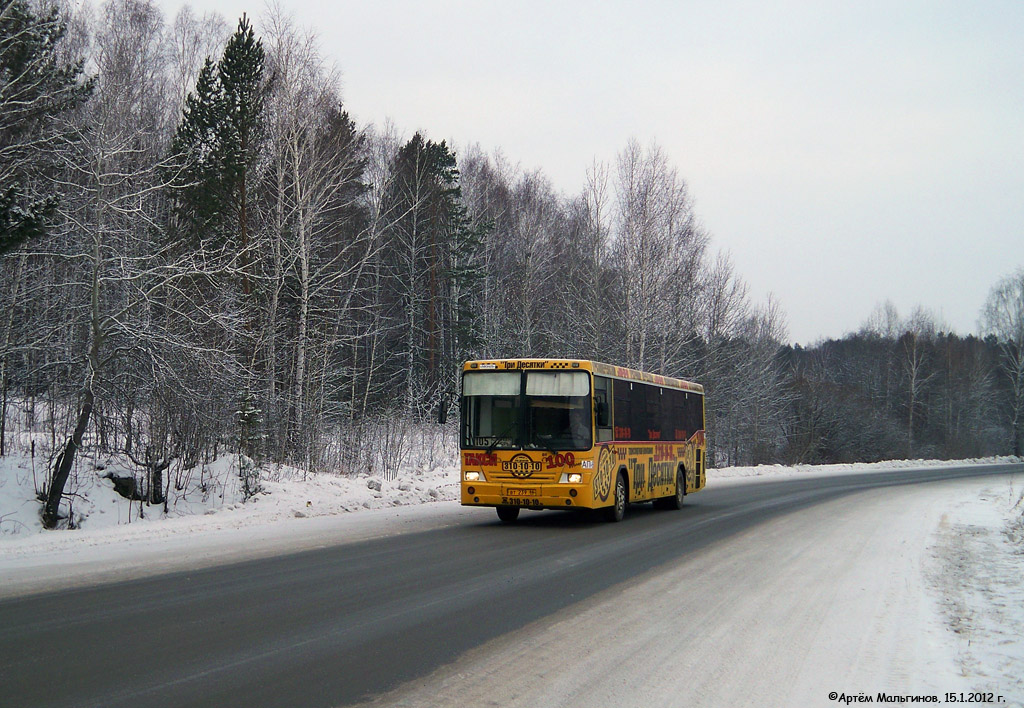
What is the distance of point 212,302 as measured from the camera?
19922mm

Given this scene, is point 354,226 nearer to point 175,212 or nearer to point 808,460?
point 175,212

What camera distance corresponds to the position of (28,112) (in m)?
15.9

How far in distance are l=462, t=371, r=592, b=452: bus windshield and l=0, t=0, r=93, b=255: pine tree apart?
8174 millimetres

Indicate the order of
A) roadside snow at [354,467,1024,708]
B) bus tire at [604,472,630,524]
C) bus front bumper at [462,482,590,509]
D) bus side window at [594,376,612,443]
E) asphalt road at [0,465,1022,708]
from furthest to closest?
bus tire at [604,472,630,524] < bus side window at [594,376,612,443] < bus front bumper at [462,482,590,509] < roadside snow at [354,467,1024,708] < asphalt road at [0,465,1022,708]

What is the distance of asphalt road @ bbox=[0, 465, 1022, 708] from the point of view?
5.64 m

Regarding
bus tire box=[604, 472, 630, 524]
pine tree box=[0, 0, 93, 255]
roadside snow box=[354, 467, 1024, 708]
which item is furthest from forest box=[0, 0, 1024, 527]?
roadside snow box=[354, 467, 1024, 708]

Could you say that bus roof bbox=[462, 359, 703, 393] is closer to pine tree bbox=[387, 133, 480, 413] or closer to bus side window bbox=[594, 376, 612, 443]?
bus side window bbox=[594, 376, 612, 443]

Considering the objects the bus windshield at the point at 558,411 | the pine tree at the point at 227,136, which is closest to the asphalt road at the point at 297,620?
the bus windshield at the point at 558,411

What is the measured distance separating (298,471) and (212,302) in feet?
16.0

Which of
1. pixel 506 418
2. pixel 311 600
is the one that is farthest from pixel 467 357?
pixel 311 600

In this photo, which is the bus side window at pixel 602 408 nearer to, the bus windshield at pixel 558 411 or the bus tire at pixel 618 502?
the bus windshield at pixel 558 411

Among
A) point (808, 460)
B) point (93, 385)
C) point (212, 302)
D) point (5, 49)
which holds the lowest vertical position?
point (808, 460)

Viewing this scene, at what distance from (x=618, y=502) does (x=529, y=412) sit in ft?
10.1

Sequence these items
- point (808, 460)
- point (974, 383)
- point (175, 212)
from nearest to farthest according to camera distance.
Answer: point (175, 212), point (808, 460), point (974, 383)
